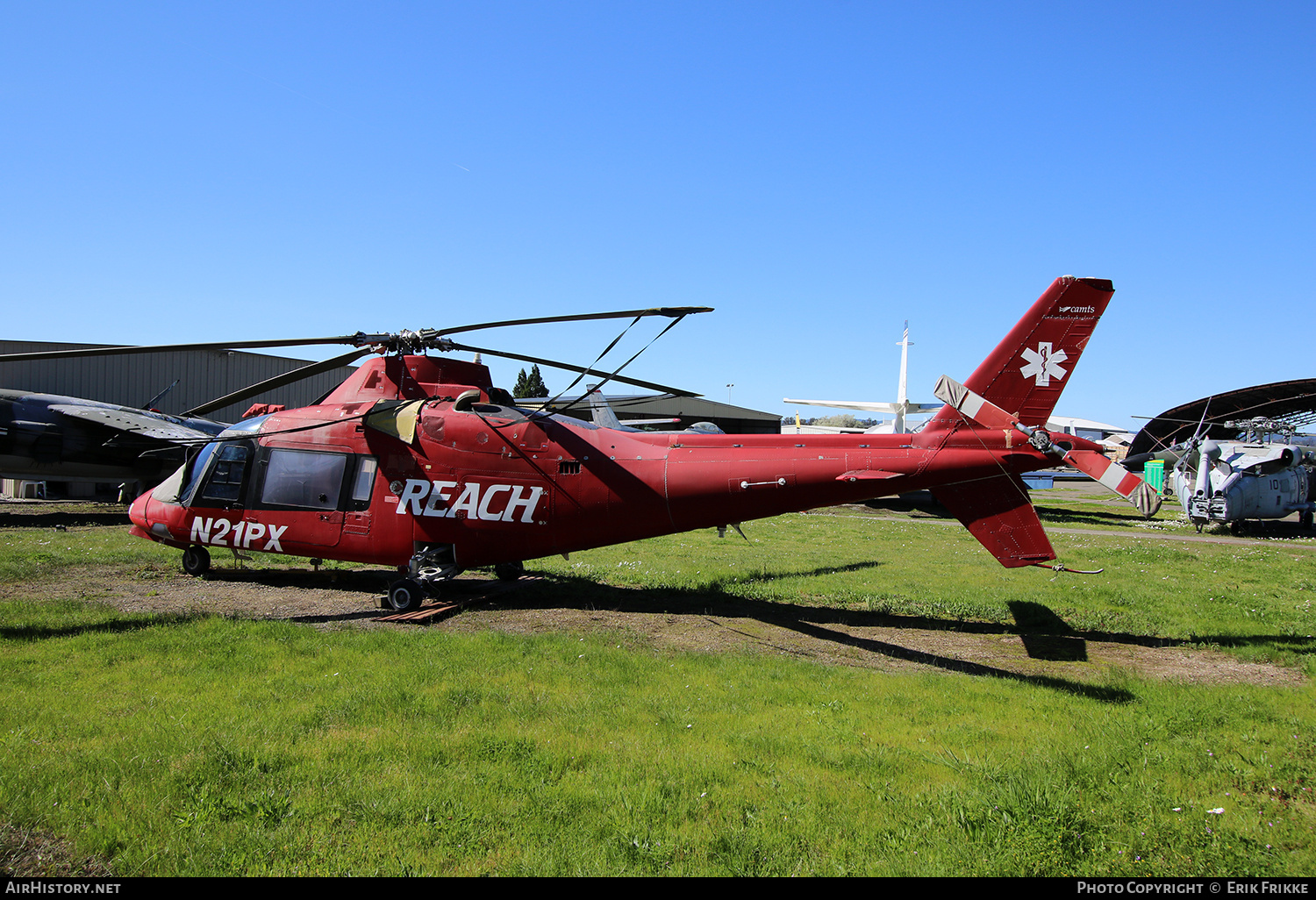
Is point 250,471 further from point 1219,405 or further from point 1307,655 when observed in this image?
point 1219,405

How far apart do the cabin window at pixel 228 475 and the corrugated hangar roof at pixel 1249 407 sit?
29.7 meters

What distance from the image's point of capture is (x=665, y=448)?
1137 centimetres

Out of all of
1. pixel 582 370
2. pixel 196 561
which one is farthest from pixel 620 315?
pixel 196 561

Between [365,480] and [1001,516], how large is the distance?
31.2ft

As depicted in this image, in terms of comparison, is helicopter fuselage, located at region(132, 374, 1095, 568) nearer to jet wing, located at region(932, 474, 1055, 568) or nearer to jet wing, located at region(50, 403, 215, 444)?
jet wing, located at region(932, 474, 1055, 568)

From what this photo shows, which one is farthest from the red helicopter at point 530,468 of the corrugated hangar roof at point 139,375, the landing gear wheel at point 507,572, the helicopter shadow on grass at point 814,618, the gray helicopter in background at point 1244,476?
the gray helicopter in background at point 1244,476

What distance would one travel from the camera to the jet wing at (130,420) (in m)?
22.4

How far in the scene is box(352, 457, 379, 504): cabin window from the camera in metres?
11.9

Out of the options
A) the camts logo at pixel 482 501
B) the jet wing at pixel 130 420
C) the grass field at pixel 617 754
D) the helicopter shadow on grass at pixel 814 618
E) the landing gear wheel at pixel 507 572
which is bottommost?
the helicopter shadow on grass at pixel 814 618

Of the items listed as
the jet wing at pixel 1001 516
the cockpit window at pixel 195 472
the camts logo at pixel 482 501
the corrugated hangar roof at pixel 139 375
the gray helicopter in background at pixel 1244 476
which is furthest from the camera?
the corrugated hangar roof at pixel 139 375

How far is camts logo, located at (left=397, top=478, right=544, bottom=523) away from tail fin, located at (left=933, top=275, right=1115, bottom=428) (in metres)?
6.62

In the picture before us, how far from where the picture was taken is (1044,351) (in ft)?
31.5

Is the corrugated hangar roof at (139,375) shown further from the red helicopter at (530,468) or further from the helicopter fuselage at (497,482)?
the helicopter fuselage at (497,482)

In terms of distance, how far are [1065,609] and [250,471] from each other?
13742 mm
